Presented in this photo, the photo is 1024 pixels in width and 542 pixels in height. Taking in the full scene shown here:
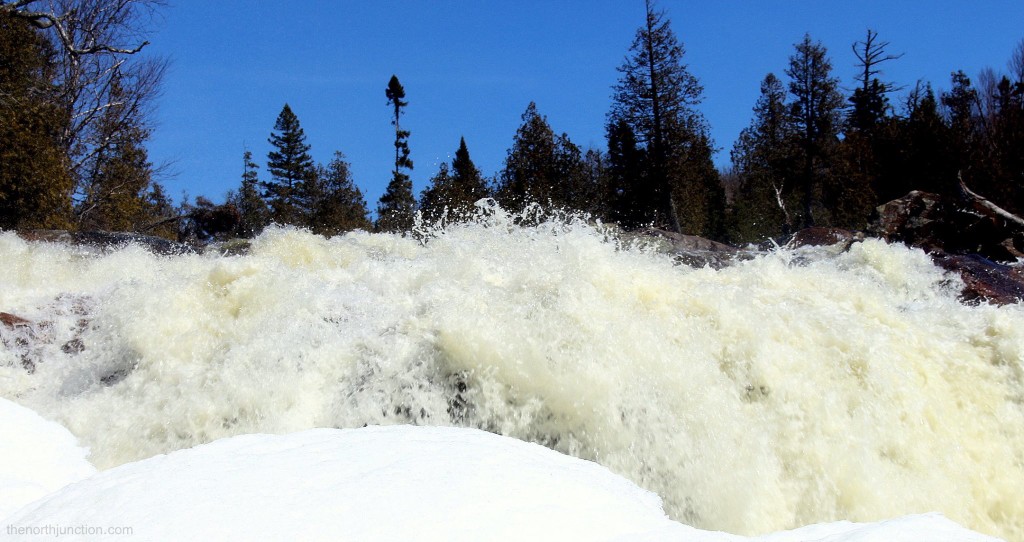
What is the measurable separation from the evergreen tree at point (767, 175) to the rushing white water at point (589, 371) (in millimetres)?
23536

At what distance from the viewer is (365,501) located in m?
2.67

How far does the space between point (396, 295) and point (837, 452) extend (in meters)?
3.35

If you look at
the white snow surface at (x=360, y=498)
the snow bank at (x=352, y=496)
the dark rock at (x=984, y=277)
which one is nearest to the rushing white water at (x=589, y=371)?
the white snow surface at (x=360, y=498)

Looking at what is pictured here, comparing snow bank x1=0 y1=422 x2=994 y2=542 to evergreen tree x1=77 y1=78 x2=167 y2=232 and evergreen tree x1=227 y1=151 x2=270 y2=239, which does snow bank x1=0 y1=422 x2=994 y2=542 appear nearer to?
evergreen tree x1=77 y1=78 x2=167 y2=232

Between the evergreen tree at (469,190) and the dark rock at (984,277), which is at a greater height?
the evergreen tree at (469,190)

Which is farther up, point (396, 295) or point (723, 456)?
point (396, 295)

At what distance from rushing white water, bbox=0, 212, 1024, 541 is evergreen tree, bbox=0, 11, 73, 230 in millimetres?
11630

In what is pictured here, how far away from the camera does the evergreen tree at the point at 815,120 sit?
29.1 m

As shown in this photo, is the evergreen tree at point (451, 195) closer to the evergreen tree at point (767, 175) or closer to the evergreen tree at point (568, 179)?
the evergreen tree at point (568, 179)

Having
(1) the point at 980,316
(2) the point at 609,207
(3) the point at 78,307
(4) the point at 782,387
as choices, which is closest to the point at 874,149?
(2) the point at 609,207

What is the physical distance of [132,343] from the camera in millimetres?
5066

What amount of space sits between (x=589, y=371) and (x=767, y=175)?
2968 cm

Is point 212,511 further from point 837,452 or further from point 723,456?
point 837,452

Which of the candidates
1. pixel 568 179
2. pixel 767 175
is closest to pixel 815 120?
pixel 767 175
